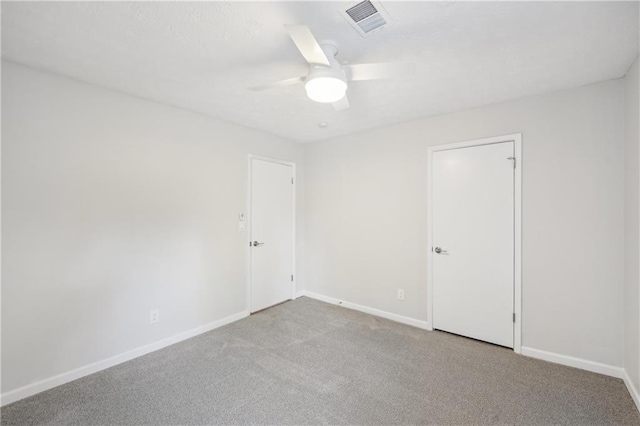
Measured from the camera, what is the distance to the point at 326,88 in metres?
1.73

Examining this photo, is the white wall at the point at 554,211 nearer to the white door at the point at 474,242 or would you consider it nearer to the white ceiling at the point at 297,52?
the white door at the point at 474,242

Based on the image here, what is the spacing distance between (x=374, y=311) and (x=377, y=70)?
2997 millimetres

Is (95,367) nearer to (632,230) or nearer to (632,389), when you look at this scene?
(632,389)

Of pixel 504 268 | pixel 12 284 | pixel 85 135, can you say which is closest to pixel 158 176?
pixel 85 135

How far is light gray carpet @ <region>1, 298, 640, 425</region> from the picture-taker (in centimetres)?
188

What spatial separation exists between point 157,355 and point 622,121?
4.56m

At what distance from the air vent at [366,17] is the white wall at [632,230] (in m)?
1.93

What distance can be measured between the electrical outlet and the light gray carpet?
309 millimetres

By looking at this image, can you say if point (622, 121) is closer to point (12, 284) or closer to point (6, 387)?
point (12, 284)

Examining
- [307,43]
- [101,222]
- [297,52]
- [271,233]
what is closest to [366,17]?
[307,43]

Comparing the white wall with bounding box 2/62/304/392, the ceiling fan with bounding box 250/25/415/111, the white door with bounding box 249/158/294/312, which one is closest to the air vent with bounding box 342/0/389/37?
the ceiling fan with bounding box 250/25/415/111

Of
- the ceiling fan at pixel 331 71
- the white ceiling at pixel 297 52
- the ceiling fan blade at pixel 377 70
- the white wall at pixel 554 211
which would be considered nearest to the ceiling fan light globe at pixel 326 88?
the ceiling fan at pixel 331 71

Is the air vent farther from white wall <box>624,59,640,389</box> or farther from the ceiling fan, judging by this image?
white wall <box>624,59,640,389</box>

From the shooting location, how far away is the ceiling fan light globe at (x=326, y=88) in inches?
66.5
